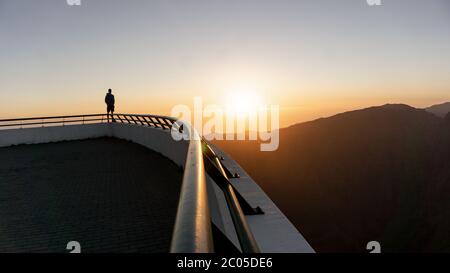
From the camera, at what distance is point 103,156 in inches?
568

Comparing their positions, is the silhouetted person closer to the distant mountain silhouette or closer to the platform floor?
the platform floor

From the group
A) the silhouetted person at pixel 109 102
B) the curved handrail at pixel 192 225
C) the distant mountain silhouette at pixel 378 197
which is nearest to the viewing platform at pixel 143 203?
the curved handrail at pixel 192 225

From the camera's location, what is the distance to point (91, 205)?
24.8 ft

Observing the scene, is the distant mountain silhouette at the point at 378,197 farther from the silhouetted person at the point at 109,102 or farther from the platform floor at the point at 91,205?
the platform floor at the point at 91,205

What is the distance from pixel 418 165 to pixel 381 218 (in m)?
38.7

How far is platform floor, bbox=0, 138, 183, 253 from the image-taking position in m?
5.76

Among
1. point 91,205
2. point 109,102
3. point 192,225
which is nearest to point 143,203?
point 91,205

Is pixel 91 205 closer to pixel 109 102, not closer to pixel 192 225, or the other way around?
Result: pixel 192 225

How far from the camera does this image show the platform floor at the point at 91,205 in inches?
227

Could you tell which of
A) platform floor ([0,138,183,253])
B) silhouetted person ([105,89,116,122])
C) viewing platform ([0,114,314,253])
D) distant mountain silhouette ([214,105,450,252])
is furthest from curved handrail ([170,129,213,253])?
distant mountain silhouette ([214,105,450,252])

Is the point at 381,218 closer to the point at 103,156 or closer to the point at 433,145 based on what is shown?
the point at 433,145

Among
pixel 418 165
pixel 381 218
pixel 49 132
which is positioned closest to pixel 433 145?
pixel 418 165
